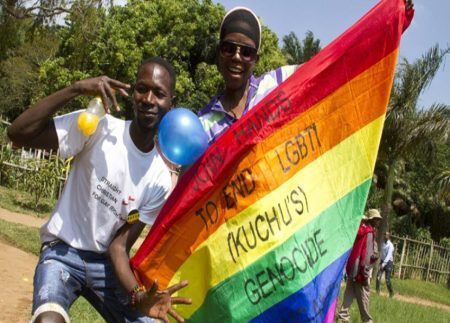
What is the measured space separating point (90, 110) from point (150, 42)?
22.6 m

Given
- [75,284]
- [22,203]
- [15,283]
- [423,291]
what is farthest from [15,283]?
[423,291]

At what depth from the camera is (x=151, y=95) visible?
10.8 ft

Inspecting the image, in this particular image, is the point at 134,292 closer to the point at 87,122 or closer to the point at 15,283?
the point at 87,122

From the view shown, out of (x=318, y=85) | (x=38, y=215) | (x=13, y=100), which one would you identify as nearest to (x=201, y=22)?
(x=38, y=215)

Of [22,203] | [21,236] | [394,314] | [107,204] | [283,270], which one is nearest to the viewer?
[283,270]

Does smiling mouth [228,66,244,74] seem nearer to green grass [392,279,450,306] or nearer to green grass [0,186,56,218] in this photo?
green grass [0,186,56,218]

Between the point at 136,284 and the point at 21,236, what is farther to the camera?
the point at 21,236

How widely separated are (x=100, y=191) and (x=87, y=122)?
397 millimetres

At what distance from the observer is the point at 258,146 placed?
3.09 metres

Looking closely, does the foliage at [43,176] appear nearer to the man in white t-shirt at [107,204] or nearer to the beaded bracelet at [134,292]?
the man in white t-shirt at [107,204]

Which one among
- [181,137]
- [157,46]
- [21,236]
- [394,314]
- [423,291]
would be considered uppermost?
[181,137]

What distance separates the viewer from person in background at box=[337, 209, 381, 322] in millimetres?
9555

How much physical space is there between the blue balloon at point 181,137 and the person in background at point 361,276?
22.3 feet

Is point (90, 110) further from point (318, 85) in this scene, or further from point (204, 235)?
point (318, 85)
